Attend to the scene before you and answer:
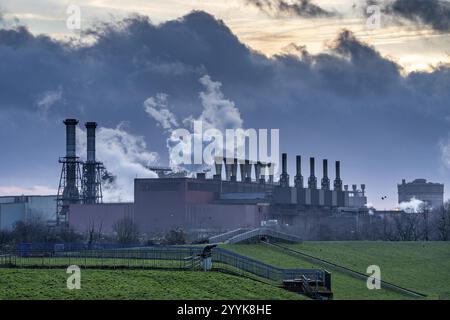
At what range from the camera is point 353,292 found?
5075 cm

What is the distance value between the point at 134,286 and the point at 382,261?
3115 centimetres

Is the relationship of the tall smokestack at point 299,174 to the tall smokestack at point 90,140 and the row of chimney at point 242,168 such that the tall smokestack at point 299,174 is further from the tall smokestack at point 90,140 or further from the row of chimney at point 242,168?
the tall smokestack at point 90,140

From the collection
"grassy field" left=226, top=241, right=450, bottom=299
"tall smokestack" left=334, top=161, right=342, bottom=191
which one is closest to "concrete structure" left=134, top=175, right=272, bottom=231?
"tall smokestack" left=334, top=161, right=342, bottom=191

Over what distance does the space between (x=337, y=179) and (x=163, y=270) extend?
111451mm

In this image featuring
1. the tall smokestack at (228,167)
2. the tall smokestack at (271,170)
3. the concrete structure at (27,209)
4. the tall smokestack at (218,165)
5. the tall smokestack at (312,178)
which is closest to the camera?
the concrete structure at (27,209)

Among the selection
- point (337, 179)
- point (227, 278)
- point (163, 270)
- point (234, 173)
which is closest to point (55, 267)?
point (163, 270)

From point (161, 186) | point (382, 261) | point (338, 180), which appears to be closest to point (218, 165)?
point (161, 186)

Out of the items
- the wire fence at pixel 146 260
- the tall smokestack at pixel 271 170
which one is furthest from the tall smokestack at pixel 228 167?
the wire fence at pixel 146 260

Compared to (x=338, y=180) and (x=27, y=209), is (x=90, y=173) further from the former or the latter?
(x=338, y=180)

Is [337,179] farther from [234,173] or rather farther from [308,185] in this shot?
[234,173]

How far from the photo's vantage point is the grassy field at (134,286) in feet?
122

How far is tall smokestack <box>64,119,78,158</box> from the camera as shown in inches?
4828

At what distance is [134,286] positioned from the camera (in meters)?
39.0

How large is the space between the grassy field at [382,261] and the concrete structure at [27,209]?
6753 centimetres
